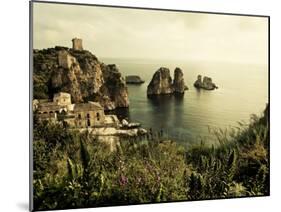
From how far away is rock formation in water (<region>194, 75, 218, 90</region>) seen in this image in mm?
3584

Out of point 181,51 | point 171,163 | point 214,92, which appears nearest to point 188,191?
point 171,163

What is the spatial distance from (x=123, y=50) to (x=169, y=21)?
0.37 metres

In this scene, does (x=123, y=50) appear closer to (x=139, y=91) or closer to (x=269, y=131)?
(x=139, y=91)

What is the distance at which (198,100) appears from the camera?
141 inches

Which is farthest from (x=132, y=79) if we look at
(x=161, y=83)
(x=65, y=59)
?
(x=65, y=59)

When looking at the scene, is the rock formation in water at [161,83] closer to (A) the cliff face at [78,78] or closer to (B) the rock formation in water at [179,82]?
(B) the rock formation in water at [179,82]

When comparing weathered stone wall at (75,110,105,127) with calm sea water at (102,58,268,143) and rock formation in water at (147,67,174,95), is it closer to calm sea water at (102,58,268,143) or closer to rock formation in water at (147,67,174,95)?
calm sea water at (102,58,268,143)

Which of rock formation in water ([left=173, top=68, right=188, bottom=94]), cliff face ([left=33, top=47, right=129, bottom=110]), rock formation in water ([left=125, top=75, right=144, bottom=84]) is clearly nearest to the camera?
cliff face ([left=33, top=47, right=129, bottom=110])

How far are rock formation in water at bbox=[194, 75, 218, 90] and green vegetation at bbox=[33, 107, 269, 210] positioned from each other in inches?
11.9

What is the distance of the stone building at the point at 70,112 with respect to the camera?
10.6 ft

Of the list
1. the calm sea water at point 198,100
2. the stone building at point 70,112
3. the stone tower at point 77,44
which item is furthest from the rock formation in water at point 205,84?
the stone tower at point 77,44

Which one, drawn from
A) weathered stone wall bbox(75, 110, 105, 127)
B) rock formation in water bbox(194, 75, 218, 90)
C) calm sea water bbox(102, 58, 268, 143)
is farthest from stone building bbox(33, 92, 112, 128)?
rock formation in water bbox(194, 75, 218, 90)

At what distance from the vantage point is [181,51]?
140 inches

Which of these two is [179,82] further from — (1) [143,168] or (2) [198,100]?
(1) [143,168]
